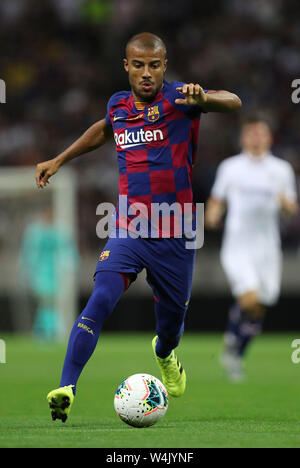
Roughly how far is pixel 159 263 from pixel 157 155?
67cm

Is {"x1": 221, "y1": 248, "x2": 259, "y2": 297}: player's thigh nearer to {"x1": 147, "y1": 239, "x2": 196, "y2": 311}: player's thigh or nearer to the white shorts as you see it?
the white shorts

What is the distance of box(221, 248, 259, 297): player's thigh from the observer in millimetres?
9703

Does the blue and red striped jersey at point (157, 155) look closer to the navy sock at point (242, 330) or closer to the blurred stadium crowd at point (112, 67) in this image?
the navy sock at point (242, 330)

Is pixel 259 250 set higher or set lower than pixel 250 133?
lower

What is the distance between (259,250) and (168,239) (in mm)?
4295

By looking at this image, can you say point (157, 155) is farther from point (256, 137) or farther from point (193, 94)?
point (256, 137)

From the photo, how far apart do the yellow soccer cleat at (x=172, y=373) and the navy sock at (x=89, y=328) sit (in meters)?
1.12

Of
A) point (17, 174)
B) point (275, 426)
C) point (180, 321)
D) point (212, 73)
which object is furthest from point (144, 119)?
point (212, 73)

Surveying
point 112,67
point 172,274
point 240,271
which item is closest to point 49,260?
point 112,67

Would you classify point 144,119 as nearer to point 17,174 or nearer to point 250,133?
point 250,133

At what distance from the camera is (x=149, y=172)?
592 centimetres

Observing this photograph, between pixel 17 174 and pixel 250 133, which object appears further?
pixel 17 174

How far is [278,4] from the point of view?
20.8 m

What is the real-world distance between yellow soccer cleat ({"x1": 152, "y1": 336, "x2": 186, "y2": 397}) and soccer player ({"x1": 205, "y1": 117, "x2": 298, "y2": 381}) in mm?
2957
